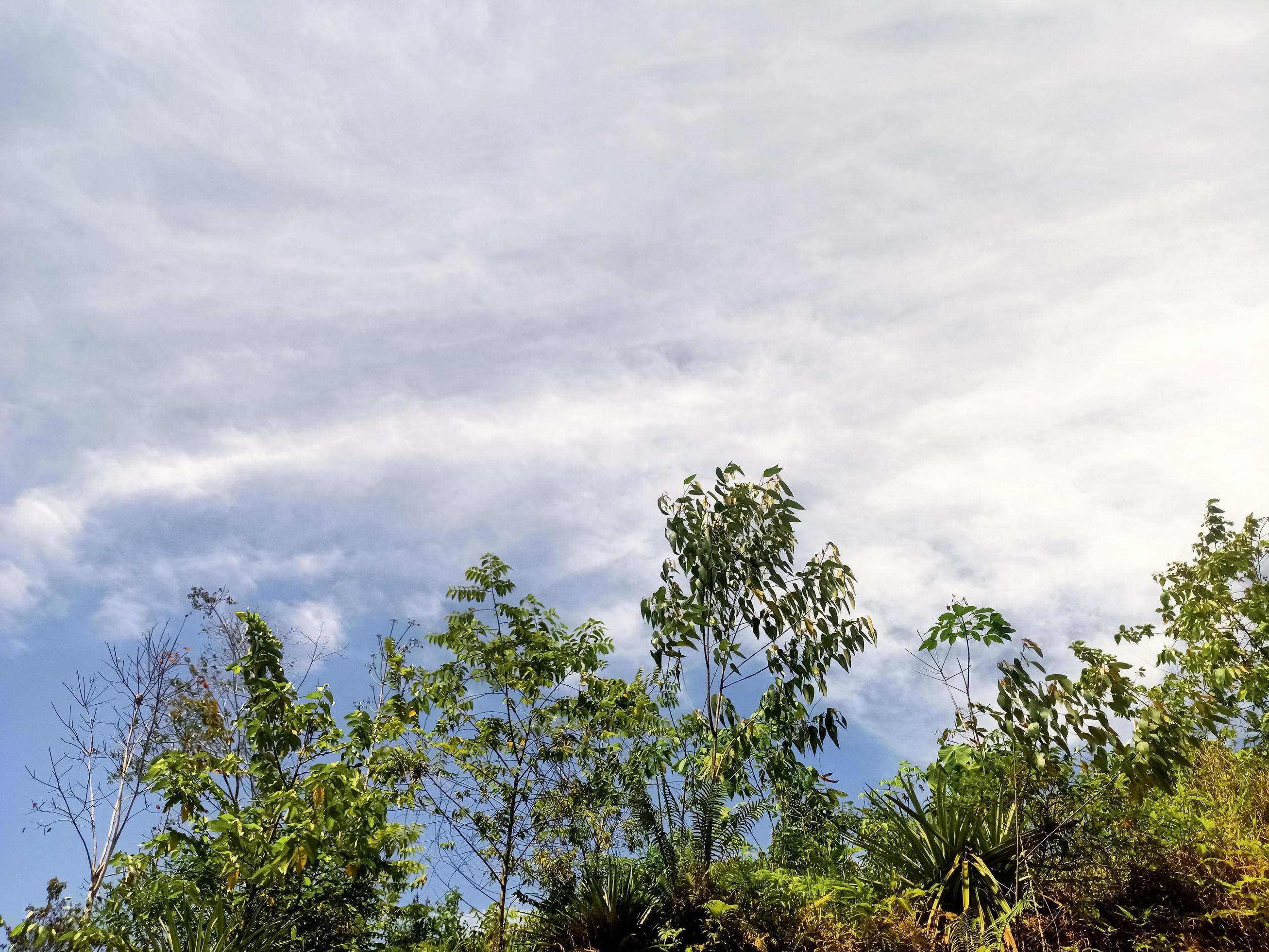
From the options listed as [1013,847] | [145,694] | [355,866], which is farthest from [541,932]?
[145,694]

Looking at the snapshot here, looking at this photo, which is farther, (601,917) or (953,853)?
(601,917)

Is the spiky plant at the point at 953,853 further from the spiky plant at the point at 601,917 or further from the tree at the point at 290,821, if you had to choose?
the tree at the point at 290,821

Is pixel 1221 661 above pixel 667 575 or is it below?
below

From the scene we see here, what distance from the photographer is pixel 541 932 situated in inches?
293

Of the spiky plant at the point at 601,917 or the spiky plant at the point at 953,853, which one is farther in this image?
the spiky plant at the point at 601,917

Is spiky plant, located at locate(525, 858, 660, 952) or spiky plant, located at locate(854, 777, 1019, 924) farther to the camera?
spiky plant, located at locate(525, 858, 660, 952)

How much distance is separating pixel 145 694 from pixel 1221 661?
17468 millimetres

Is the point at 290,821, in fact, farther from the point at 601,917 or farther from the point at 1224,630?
the point at 1224,630

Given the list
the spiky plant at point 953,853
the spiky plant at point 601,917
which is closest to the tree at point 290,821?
the spiky plant at point 601,917

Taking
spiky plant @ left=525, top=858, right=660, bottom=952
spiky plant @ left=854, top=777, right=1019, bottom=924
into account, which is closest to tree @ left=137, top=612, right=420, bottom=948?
spiky plant @ left=525, top=858, right=660, bottom=952

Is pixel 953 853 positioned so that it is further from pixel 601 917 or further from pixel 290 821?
pixel 290 821

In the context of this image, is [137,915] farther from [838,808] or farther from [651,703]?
[838,808]

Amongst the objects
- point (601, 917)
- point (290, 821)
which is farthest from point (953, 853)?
point (290, 821)

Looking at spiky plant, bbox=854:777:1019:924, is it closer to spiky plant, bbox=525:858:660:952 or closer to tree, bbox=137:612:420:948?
spiky plant, bbox=525:858:660:952
